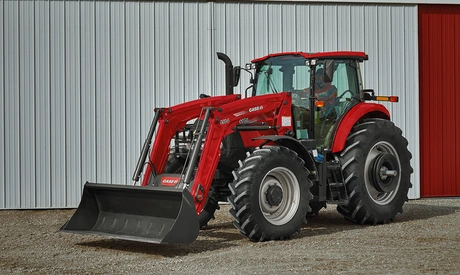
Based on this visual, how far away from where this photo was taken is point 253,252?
9664 mm

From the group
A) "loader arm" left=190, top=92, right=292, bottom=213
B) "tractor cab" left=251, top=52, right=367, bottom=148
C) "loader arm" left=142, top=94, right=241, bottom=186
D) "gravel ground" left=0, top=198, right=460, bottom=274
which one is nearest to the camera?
"gravel ground" left=0, top=198, right=460, bottom=274

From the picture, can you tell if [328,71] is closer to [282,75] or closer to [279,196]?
[282,75]

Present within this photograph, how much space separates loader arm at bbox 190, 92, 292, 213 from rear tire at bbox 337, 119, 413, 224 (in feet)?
3.46

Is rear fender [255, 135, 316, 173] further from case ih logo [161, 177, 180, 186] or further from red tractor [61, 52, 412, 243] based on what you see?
case ih logo [161, 177, 180, 186]

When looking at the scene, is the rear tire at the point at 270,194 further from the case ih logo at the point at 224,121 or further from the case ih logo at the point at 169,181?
the case ih logo at the point at 169,181

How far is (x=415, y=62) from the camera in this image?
16125mm

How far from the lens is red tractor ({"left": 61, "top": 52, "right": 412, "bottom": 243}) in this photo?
10.2 metres

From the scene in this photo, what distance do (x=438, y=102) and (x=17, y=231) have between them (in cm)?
814

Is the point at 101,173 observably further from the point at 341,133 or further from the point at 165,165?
the point at 341,133

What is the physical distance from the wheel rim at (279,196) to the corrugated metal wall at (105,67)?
15.7 feet

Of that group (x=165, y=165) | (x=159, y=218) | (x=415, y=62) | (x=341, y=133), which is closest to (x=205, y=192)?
(x=159, y=218)

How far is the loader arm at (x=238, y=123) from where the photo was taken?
1020 cm

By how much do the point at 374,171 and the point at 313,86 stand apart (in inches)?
58.6

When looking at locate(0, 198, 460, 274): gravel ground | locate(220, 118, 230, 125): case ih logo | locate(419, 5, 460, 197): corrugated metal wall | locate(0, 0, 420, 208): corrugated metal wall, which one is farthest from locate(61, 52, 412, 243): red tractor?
locate(419, 5, 460, 197): corrugated metal wall
